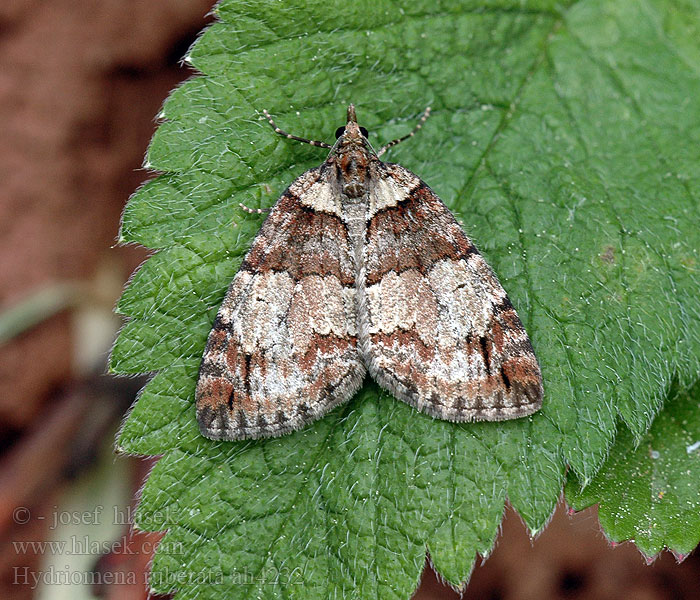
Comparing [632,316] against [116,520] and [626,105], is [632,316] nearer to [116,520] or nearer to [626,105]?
[626,105]

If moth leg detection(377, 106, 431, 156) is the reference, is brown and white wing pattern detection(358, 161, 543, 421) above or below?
below

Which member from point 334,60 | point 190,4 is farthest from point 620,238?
point 190,4

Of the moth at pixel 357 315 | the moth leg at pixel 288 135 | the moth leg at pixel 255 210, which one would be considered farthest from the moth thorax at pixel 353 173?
the moth leg at pixel 255 210

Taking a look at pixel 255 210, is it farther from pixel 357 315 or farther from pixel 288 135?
pixel 357 315

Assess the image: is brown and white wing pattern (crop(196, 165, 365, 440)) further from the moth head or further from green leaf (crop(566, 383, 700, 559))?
green leaf (crop(566, 383, 700, 559))

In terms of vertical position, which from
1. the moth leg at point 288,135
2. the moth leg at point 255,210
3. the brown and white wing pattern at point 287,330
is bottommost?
the brown and white wing pattern at point 287,330

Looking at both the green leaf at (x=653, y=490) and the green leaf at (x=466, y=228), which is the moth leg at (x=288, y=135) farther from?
the green leaf at (x=653, y=490)

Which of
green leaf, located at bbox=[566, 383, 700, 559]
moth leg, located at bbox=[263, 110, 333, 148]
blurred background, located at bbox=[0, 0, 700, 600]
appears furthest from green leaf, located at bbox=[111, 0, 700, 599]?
blurred background, located at bbox=[0, 0, 700, 600]

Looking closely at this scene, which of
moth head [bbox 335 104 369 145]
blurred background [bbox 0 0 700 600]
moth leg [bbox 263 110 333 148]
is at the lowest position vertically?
blurred background [bbox 0 0 700 600]
